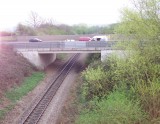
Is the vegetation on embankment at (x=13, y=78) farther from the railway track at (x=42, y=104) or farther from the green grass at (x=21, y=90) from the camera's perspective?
the railway track at (x=42, y=104)

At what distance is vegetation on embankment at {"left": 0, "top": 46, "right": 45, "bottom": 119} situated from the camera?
26.5m

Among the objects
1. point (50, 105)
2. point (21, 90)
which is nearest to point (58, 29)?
point (21, 90)

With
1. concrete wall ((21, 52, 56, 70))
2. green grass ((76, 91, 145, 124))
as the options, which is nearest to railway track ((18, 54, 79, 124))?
concrete wall ((21, 52, 56, 70))

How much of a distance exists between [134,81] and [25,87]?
1302 cm

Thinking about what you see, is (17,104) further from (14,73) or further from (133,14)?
(133,14)

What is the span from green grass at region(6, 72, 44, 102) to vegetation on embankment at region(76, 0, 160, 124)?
640 centimetres

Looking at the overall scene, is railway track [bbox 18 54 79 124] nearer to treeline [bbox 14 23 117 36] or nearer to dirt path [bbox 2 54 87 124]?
Result: dirt path [bbox 2 54 87 124]

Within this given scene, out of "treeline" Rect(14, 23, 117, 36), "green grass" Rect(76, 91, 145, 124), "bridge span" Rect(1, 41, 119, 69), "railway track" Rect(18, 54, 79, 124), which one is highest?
"treeline" Rect(14, 23, 117, 36)

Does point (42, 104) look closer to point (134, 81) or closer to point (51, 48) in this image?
point (134, 81)

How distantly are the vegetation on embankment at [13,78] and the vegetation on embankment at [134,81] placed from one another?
21.0ft

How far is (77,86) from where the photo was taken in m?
31.5

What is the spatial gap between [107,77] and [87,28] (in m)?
75.7

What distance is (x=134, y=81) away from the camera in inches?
832

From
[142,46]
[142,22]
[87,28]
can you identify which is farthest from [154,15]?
[87,28]
